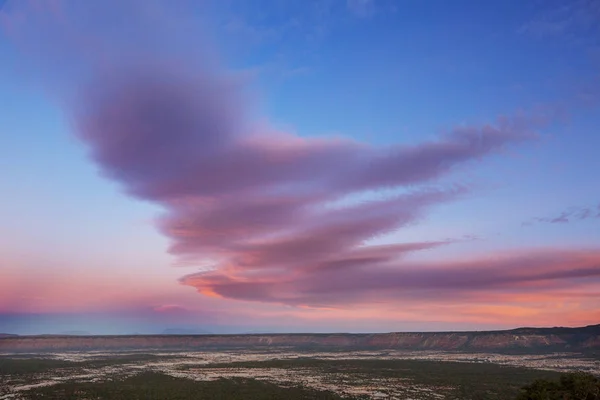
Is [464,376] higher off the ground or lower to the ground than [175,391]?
lower

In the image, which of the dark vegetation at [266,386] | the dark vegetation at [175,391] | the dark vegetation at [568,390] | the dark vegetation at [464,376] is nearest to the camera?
the dark vegetation at [568,390]

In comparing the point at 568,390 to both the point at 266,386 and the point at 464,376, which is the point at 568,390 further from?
the point at 464,376

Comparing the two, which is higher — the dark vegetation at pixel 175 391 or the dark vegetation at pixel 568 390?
the dark vegetation at pixel 568 390

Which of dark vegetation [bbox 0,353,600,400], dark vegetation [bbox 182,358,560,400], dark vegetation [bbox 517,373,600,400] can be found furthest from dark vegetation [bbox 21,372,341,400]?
dark vegetation [bbox 517,373,600,400]

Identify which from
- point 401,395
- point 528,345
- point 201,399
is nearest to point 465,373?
point 401,395

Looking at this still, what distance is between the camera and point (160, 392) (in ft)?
193

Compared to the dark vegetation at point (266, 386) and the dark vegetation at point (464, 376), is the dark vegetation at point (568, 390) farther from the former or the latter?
the dark vegetation at point (464, 376)

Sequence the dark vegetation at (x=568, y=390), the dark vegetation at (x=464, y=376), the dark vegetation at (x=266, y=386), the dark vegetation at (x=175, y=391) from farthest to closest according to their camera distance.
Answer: the dark vegetation at (x=464, y=376), the dark vegetation at (x=266, y=386), the dark vegetation at (x=175, y=391), the dark vegetation at (x=568, y=390)

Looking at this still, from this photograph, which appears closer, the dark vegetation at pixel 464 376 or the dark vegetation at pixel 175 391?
the dark vegetation at pixel 175 391

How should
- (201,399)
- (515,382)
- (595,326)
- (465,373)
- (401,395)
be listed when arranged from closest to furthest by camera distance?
(201,399) → (401,395) → (515,382) → (465,373) → (595,326)

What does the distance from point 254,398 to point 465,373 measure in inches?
1722

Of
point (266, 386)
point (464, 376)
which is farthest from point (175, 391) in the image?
point (464, 376)

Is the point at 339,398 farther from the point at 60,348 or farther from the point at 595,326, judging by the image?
the point at 60,348

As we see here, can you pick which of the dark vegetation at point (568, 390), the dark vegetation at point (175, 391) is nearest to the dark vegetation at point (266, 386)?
the dark vegetation at point (175, 391)
